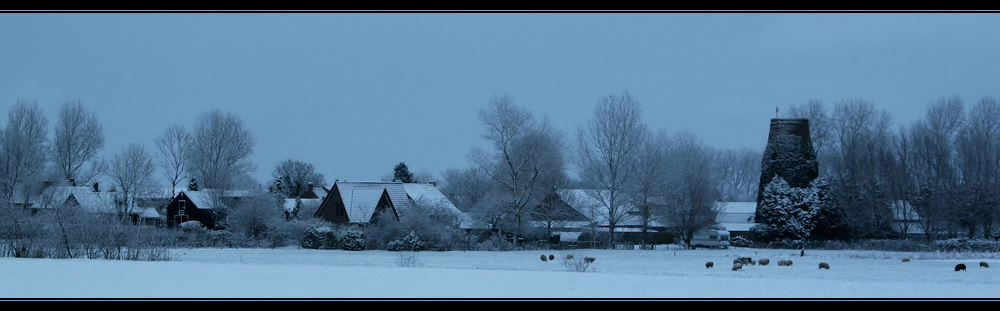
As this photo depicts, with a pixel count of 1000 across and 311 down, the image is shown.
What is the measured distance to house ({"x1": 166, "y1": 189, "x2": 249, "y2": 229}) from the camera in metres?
54.9

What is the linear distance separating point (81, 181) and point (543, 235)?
34.9 meters

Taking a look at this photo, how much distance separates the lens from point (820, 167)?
194 feet

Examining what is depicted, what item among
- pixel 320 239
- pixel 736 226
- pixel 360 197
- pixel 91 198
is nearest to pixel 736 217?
pixel 736 226

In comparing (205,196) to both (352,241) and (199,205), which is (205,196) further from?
(352,241)

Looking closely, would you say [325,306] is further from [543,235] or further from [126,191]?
[126,191]

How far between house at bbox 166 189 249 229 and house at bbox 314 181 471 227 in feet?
20.4

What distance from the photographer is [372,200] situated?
51156 mm

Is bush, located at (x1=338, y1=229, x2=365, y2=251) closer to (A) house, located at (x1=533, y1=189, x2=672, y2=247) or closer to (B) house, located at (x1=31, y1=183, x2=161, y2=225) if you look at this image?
(A) house, located at (x1=533, y1=189, x2=672, y2=247)

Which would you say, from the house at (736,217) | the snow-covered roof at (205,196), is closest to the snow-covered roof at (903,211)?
the house at (736,217)

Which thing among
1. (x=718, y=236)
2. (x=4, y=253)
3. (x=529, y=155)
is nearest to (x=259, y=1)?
(x=4, y=253)

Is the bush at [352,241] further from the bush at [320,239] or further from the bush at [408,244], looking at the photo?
the bush at [408,244]

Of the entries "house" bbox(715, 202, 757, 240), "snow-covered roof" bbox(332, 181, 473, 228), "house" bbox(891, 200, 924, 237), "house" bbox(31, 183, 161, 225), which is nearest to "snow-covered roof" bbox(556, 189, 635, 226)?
"snow-covered roof" bbox(332, 181, 473, 228)

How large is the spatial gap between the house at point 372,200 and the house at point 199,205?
20.4 ft

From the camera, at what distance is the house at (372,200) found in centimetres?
4775
